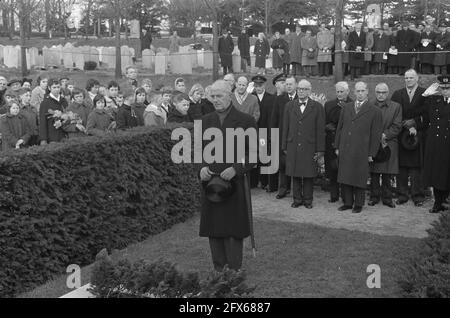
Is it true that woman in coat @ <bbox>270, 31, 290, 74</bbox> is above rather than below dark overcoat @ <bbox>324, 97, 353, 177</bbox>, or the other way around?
above

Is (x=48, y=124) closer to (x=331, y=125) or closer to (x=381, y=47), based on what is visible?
(x=331, y=125)

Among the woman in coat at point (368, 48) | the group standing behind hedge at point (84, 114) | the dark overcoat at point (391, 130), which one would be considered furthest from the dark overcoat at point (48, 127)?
the woman in coat at point (368, 48)

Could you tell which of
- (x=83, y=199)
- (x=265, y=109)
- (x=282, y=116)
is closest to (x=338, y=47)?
(x=265, y=109)

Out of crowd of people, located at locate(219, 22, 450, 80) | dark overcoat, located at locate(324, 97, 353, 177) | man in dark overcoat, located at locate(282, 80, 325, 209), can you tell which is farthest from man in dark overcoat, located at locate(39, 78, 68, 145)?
crowd of people, located at locate(219, 22, 450, 80)

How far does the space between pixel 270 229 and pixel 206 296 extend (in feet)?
15.2

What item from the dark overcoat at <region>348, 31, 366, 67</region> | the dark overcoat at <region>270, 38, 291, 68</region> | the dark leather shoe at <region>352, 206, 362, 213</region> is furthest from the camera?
the dark overcoat at <region>270, 38, 291, 68</region>

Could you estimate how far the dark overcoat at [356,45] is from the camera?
70.2 ft

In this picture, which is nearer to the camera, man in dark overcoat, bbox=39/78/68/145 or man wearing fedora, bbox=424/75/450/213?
man wearing fedora, bbox=424/75/450/213

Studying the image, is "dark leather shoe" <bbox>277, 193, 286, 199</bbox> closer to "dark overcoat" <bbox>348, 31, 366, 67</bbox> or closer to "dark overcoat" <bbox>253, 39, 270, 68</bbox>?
"dark overcoat" <bbox>348, 31, 366, 67</bbox>

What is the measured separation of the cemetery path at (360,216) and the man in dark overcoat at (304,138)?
0.33 metres

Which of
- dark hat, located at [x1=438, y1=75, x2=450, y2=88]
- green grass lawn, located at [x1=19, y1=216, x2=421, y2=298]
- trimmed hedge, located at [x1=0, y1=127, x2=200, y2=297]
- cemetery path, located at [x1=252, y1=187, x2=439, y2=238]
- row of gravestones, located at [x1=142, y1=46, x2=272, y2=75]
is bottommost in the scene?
Result: cemetery path, located at [x1=252, y1=187, x2=439, y2=238]

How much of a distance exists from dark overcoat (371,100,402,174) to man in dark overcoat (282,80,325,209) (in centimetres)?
99

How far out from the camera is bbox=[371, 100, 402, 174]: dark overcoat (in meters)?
9.74

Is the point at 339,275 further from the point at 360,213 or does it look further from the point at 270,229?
the point at 360,213
